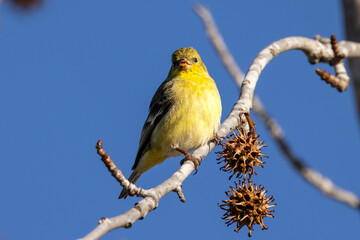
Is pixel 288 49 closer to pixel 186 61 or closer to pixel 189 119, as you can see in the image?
pixel 189 119

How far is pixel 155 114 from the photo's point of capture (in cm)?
626

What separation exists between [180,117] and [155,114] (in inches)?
19.2

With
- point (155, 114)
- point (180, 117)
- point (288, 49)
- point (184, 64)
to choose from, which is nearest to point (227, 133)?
point (288, 49)

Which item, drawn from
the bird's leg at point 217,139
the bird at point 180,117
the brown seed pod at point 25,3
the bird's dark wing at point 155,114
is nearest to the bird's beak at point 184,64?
the bird at point 180,117

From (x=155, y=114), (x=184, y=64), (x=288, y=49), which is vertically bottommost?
(x=288, y=49)

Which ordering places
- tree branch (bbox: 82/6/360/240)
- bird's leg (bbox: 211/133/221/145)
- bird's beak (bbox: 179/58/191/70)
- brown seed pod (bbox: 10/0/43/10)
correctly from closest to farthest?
tree branch (bbox: 82/6/360/240), brown seed pod (bbox: 10/0/43/10), bird's leg (bbox: 211/133/221/145), bird's beak (bbox: 179/58/191/70)

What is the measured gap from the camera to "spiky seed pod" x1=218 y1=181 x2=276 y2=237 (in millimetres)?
3506

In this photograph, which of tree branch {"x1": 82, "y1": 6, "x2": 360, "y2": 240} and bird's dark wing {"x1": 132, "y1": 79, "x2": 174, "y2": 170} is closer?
tree branch {"x1": 82, "y1": 6, "x2": 360, "y2": 240}

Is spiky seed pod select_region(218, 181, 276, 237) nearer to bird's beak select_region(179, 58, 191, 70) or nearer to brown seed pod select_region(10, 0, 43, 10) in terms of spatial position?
brown seed pod select_region(10, 0, 43, 10)

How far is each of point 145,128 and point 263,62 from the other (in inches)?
87.1

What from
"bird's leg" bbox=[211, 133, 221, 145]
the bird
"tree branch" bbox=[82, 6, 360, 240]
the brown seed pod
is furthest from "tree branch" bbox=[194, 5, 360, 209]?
the brown seed pod

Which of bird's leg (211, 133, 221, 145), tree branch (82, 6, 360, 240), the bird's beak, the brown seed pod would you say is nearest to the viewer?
tree branch (82, 6, 360, 240)

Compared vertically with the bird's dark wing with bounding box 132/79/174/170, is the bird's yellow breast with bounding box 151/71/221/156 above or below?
below

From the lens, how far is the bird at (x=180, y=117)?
225 inches
